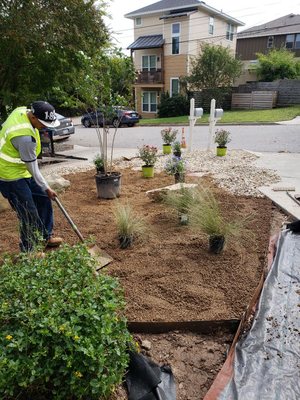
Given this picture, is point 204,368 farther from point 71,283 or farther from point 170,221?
point 170,221

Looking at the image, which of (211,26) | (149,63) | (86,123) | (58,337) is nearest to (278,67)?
(211,26)

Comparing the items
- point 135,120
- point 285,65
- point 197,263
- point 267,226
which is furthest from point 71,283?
point 285,65

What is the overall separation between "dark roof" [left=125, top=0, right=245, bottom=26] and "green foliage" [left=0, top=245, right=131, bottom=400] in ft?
88.0

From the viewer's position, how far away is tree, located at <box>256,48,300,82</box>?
992 inches

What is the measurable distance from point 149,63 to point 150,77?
5.16 ft

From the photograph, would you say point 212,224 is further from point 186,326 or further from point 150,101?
point 150,101

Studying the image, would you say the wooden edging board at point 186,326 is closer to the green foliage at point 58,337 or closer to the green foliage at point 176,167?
the green foliage at point 58,337

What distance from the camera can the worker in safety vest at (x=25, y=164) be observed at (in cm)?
Result: 291

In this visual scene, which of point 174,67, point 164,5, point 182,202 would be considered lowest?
point 182,202

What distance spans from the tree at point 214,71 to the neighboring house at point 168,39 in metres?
2.69

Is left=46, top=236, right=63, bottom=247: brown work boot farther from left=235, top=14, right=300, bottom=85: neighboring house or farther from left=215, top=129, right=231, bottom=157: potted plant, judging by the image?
left=235, top=14, right=300, bottom=85: neighboring house

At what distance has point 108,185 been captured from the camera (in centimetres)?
543

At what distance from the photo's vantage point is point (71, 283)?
1917 millimetres

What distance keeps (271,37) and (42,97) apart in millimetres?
31722
